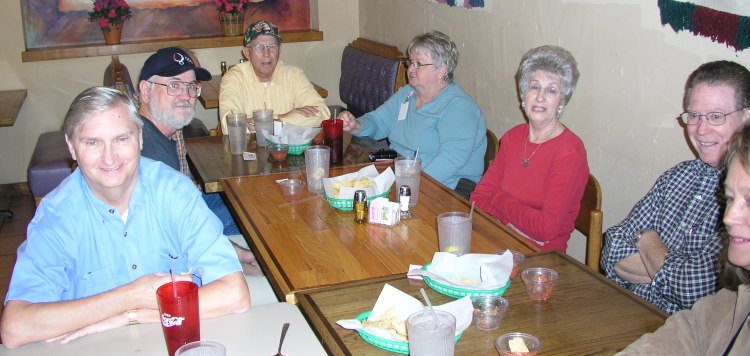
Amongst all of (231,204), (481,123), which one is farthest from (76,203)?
(481,123)

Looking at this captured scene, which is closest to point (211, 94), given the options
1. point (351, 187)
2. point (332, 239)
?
point (351, 187)

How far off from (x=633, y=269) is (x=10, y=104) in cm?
439

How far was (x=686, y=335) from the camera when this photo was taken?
1760 mm

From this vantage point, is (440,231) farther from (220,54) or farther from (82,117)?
(220,54)

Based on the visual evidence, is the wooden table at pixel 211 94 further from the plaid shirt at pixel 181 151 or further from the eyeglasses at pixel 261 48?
the plaid shirt at pixel 181 151

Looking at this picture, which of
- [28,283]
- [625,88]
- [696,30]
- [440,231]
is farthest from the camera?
[625,88]

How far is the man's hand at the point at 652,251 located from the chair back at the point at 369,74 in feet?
10.0

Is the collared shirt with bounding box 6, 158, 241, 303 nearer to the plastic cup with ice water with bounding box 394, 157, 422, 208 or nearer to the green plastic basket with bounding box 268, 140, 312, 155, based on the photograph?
the plastic cup with ice water with bounding box 394, 157, 422, 208

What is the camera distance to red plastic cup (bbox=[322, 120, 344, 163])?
3.44 m

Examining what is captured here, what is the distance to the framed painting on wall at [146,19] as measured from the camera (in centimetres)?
576

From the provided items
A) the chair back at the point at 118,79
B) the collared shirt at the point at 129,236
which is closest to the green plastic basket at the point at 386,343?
the collared shirt at the point at 129,236

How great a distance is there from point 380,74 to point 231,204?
2.83 meters

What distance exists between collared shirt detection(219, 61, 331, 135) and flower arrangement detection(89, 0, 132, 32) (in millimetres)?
1774

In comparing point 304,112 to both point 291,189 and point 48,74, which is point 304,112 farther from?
point 48,74
